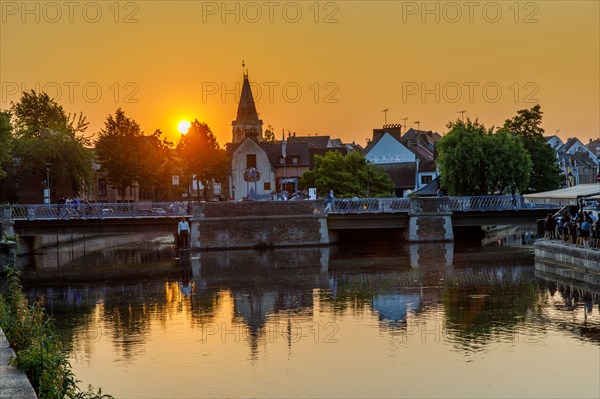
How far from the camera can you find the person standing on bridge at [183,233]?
204 ft

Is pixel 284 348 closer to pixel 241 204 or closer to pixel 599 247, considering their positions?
pixel 599 247

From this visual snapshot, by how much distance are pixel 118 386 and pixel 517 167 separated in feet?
196

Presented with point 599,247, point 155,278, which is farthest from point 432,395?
point 155,278

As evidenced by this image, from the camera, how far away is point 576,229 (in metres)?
44.5

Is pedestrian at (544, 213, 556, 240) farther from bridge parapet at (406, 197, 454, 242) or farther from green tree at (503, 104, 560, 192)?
green tree at (503, 104, 560, 192)

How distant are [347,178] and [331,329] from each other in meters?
59.3

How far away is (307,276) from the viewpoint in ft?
149

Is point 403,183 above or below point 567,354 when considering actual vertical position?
above

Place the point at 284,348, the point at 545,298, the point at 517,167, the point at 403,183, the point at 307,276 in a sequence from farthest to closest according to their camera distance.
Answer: the point at 403,183, the point at 517,167, the point at 307,276, the point at 545,298, the point at 284,348

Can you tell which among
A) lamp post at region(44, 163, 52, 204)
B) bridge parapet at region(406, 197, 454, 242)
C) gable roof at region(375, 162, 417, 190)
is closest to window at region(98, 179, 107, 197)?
gable roof at region(375, 162, 417, 190)

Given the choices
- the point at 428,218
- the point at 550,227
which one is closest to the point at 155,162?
Answer: the point at 428,218

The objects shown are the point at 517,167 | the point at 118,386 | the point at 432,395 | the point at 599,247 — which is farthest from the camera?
the point at 517,167

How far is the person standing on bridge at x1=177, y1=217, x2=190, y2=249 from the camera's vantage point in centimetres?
6216

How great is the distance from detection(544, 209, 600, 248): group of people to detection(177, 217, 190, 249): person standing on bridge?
22.4 metres
